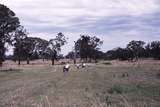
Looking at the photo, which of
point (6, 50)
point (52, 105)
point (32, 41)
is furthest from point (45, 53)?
point (52, 105)

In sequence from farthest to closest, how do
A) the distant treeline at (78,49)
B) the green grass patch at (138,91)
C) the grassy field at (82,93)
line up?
1. the distant treeline at (78,49)
2. the green grass patch at (138,91)
3. the grassy field at (82,93)

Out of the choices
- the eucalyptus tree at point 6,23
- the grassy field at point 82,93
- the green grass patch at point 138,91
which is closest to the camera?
the grassy field at point 82,93

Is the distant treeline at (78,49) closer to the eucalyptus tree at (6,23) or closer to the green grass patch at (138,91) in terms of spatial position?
the eucalyptus tree at (6,23)

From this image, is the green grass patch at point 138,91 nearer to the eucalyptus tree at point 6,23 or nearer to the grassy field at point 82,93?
the grassy field at point 82,93

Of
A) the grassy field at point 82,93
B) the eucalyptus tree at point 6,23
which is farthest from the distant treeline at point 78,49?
the grassy field at point 82,93

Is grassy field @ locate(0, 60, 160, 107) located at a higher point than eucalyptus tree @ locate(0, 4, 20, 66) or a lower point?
lower

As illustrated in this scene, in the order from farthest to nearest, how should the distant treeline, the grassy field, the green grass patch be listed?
the distant treeline, the green grass patch, the grassy field

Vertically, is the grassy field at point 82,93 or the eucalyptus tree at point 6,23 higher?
the eucalyptus tree at point 6,23

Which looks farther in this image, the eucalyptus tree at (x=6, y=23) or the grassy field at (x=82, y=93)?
the eucalyptus tree at (x=6, y=23)

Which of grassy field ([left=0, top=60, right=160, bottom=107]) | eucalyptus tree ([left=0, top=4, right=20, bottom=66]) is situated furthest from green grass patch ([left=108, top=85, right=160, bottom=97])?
eucalyptus tree ([left=0, top=4, right=20, bottom=66])

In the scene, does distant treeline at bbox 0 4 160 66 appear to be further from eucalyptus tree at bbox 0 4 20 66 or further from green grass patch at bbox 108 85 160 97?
green grass patch at bbox 108 85 160 97

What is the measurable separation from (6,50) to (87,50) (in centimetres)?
5968

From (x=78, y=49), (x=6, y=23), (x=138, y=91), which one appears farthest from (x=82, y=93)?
(x=78, y=49)

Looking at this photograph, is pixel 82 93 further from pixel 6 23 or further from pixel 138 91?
pixel 6 23
